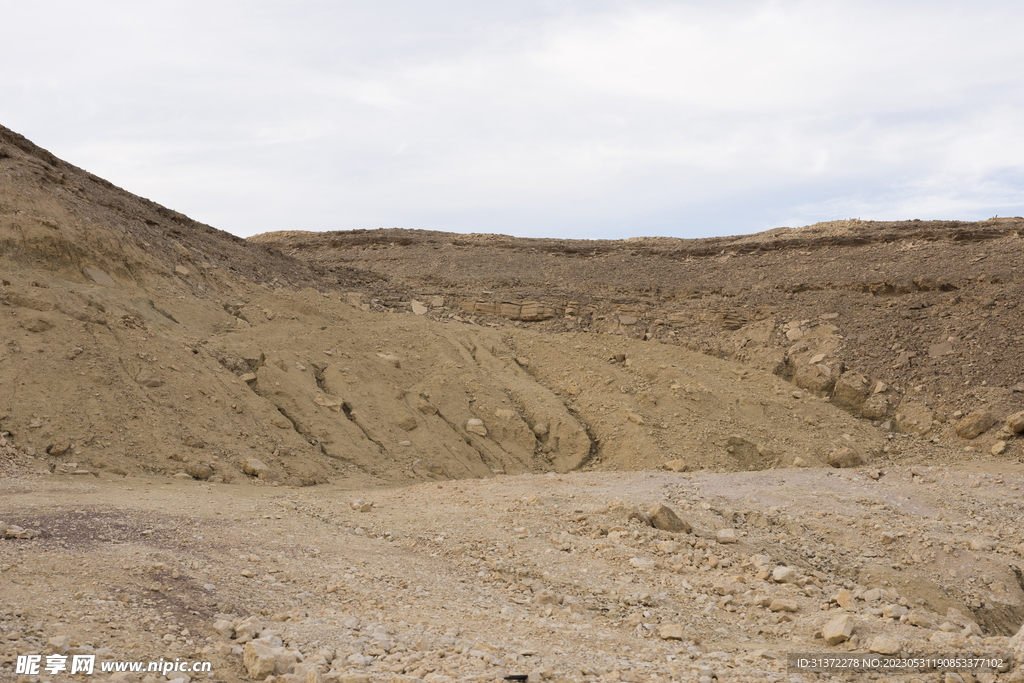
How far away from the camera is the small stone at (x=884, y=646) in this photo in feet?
14.6

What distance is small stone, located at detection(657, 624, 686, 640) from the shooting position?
488 centimetres

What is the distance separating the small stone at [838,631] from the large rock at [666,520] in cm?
227

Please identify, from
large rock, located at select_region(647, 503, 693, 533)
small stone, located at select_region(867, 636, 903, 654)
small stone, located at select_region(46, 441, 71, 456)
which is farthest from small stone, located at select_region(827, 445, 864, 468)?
small stone, located at select_region(46, 441, 71, 456)

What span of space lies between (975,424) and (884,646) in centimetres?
1092

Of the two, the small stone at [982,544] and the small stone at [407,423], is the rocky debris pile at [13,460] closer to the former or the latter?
the small stone at [407,423]

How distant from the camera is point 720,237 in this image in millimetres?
22938

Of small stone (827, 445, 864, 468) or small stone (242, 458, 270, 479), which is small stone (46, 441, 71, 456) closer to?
small stone (242, 458, 270, 479)

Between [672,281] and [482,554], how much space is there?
14636 mm

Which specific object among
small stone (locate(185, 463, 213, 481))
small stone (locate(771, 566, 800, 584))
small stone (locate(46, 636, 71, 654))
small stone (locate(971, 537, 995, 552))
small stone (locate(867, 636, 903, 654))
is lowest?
small stone (locate(971, 537, 995, 552))

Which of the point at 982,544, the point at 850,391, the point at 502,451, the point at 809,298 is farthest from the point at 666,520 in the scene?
the point at 809,298

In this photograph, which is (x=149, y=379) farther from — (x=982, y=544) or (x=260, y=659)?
(x=982, y=544)

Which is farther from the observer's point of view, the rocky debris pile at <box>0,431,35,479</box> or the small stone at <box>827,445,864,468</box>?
the small stone at <box>827,445,864,468</box>

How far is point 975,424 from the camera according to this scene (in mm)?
13328

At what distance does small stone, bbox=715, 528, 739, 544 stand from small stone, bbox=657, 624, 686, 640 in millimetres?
2147
